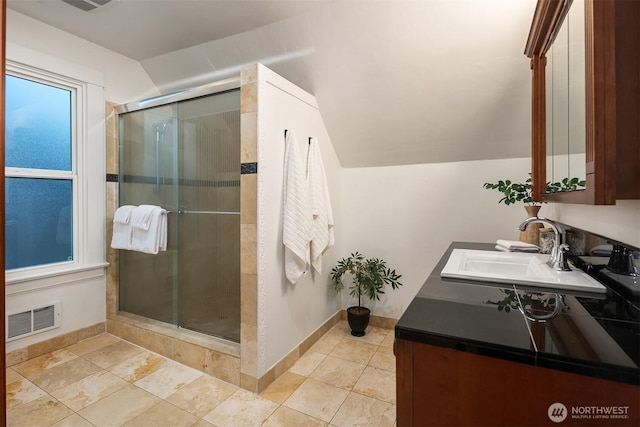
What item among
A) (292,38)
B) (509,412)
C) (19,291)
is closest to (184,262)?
(19,291)

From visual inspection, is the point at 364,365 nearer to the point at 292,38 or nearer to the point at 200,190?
the point at 200,190

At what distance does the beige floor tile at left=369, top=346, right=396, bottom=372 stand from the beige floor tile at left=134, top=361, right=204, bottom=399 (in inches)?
44.9

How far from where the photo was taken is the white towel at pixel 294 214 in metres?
1.95

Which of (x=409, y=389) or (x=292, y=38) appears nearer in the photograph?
A: (x=409, y=389)

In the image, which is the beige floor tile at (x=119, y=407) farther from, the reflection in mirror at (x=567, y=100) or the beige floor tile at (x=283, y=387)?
the reflection in mirror at (x=567, y=100)

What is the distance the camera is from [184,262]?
7.41ft

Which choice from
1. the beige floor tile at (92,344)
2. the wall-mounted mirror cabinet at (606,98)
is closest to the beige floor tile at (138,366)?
the beige floor tile at (92,344)

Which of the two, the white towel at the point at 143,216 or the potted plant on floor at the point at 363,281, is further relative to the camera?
the potted plant on floor at the point at 363,281

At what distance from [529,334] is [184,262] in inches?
83.4

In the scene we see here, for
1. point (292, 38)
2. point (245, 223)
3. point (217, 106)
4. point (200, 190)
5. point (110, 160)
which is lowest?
point (245, 223)

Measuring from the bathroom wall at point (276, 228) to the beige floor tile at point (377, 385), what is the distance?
0.51 m

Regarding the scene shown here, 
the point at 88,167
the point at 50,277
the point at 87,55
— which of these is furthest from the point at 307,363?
the point at 87,55

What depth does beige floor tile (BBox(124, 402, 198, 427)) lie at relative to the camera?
1.54 m

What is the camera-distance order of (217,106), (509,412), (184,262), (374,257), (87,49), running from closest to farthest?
(509,412) < (217,106) < (184,262) < (87,49) < (374,257)
